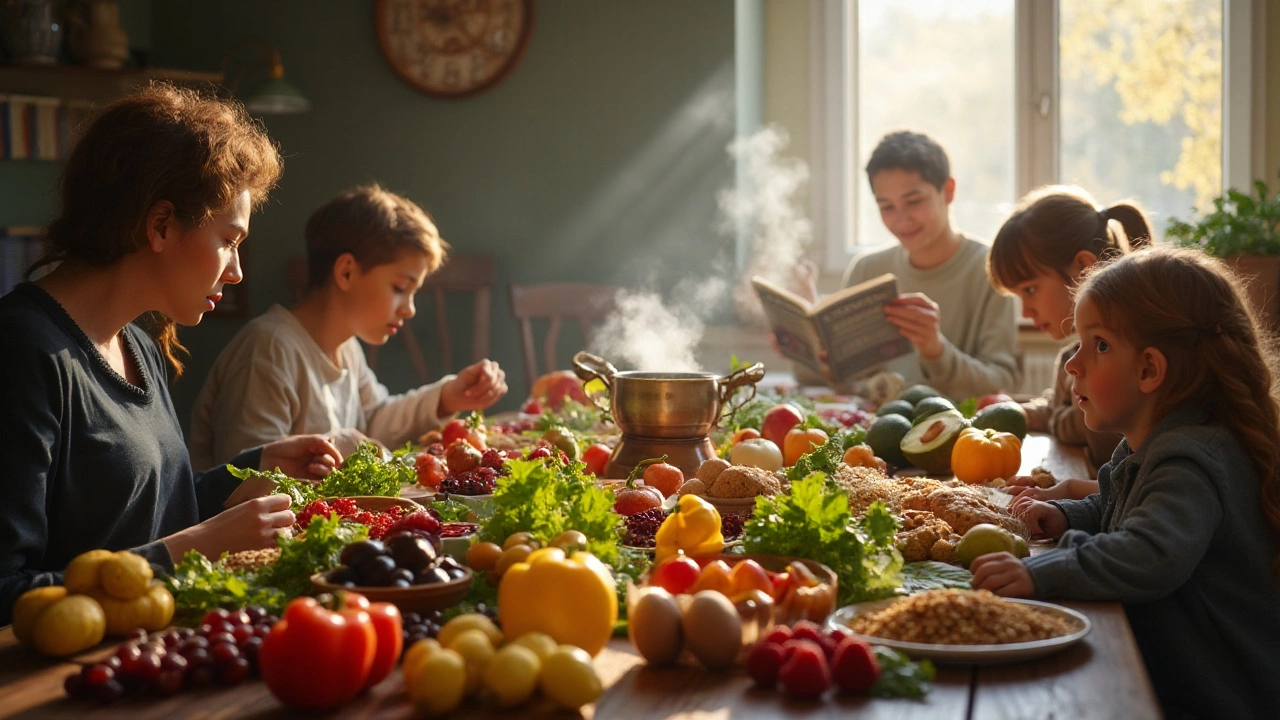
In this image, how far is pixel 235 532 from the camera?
151 cm

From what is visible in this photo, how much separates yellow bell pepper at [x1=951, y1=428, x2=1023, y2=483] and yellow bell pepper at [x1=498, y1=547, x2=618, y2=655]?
1238 millimetres

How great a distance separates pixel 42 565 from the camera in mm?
1658

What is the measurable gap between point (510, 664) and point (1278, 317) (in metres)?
3.30

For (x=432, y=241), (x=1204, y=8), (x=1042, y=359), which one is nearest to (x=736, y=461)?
(x=432, y=241)

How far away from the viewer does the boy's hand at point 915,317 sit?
10.7 feet

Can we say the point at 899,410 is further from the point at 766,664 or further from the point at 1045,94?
the point at 1045,94

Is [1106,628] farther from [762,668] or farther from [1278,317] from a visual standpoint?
[1278,317]

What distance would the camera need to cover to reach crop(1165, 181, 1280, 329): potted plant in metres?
3.49

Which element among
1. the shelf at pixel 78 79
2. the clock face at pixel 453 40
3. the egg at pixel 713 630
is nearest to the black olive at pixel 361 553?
the egg at pixel 713 630

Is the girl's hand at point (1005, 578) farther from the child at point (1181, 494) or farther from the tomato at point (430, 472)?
the tomato at point (430, 472)

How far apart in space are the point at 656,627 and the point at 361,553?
340mm

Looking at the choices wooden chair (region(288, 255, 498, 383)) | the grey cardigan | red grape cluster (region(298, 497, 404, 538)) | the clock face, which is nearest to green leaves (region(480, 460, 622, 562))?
red grape cluster (region(298, 497, 404, 538))

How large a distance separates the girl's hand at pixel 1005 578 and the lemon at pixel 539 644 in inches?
23.6

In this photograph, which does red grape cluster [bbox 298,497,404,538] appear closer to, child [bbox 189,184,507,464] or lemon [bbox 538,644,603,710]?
lemon [bbox 538,644,603,710]
